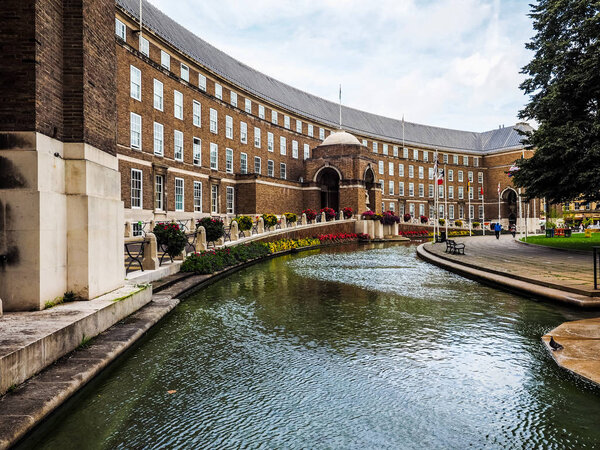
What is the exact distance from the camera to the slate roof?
31.7 m

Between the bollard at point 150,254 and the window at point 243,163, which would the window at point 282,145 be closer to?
the window at point 243,163

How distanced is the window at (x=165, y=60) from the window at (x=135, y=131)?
5.61 meters

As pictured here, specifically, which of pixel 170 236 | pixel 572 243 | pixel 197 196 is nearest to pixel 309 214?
pixel 197 196

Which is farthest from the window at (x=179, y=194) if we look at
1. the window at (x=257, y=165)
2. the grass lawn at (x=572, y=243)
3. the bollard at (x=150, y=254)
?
the grass lawn at (x=572, y=243)

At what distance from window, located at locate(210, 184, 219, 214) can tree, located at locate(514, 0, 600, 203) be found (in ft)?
72.0

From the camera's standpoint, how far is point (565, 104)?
19.4m

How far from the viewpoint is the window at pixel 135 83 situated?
2437 centimetres

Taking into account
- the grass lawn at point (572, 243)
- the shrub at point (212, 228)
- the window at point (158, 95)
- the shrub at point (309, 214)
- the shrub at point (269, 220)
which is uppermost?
the window at point (158, 95)

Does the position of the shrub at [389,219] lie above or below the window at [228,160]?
below

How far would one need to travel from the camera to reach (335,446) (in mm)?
3365

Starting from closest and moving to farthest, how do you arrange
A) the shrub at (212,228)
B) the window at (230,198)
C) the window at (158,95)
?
the shrub at (212,228), the window at (158,95), the window at (230,198)

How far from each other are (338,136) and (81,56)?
40.4 metres

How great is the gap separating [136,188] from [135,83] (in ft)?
21.7

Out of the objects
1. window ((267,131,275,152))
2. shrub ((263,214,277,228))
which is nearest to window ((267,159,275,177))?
window ((267,131,275,152))
